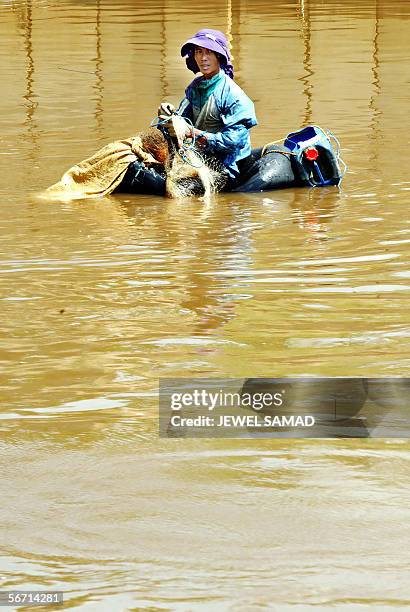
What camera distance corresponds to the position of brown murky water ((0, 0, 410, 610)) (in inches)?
131

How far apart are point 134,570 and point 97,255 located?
398 centimetres

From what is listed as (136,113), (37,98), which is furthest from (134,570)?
(37,98)

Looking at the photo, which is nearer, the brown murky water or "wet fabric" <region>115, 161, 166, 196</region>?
the brown murky water

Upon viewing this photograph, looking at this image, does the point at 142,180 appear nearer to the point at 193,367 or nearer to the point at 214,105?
the point at 214,105

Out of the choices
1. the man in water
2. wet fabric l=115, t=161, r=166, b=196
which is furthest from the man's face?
wet fabric l=115, t=161, r=166, b=196

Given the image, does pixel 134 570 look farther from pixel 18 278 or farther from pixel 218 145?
pixel 218 145

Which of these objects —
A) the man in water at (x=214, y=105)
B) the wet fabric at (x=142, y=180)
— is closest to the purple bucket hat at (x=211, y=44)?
the man in water at (x=214, y=105)

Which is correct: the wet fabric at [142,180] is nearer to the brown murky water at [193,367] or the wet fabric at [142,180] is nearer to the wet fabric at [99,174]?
the wet fabric at [99,174]

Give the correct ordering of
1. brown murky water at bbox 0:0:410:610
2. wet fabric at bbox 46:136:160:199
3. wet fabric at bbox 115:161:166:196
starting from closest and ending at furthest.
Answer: brown murky water at bbox 0:0:410:610
wet fabric at bbox 46:136:160:199
wet fabric at bbox 115:161:166:196

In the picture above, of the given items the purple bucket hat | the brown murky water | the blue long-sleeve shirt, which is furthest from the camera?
the blue long-sleeve shirt

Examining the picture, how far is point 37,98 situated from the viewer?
1405 centimetres

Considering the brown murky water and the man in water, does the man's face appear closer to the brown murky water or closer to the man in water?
the man in water

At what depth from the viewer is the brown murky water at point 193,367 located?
3326mm

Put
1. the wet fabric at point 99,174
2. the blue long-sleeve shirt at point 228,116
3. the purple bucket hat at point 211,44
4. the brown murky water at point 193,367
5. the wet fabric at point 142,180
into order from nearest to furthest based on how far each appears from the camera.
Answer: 1. the brown murky water at point 193,367
2. the purple bucket hat at point 211,44
3. the blue long-sleeve shirt at point 228,116
4. the wet fabric at point 99,174
5. the wet fabric at point 142,180
